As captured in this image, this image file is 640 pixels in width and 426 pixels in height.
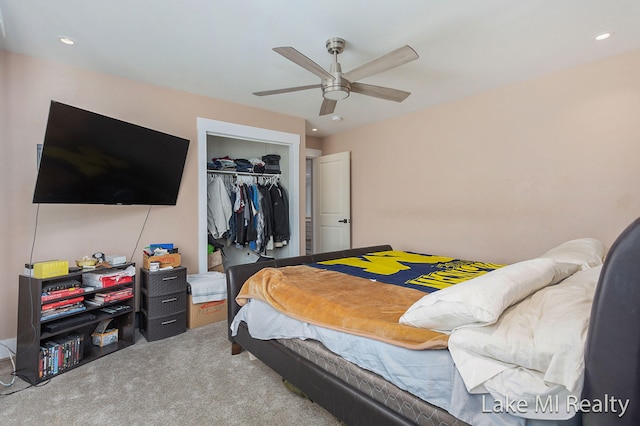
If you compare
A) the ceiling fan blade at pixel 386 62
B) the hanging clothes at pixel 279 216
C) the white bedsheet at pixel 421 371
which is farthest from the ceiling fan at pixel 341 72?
the hanging clothes at pixel 279 216

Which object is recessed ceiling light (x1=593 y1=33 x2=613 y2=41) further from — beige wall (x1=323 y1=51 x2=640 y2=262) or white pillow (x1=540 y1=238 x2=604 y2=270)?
white pillow (x1=540 y1=238 x2=604 y2=270)

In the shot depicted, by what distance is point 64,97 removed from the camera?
2.52 metres

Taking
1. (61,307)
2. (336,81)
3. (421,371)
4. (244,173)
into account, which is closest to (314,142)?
(244,173)

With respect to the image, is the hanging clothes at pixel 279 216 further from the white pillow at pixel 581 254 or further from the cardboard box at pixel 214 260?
the white pillow at pixel 581 254

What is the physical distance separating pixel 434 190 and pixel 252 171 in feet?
7.70

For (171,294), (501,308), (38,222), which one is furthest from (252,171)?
(501,308)

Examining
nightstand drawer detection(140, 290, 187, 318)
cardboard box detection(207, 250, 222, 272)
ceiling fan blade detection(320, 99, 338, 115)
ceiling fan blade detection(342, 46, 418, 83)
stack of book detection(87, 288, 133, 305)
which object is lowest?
nightstand drawer detection(140, 290, 187, 318)

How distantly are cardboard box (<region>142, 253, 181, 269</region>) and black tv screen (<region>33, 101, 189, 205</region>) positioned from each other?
497 millimetres

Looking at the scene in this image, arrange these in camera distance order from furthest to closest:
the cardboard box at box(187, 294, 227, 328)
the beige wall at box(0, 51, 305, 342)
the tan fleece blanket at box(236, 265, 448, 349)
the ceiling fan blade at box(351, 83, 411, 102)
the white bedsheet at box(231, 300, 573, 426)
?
the cardboard box at box(187, 294, 227, 328) → the beige wall at box(0, 51, 305, 342) → the ceiling fan blade at box(351, 83, 411, 102) → the tan fleece blanket at box(236, 265, 448, 349) → the white bedsheet at box(231, 300, 573, 426)

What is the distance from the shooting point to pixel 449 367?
1062mm

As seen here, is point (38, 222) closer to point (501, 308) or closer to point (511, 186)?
point (501, 308)

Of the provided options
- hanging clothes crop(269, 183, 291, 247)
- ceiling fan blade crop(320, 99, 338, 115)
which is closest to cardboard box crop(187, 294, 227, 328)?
hanging clothes crop(269, 183, 291, 247)

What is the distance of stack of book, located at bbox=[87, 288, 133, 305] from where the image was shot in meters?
2.31

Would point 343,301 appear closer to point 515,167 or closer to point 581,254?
point 581,254
